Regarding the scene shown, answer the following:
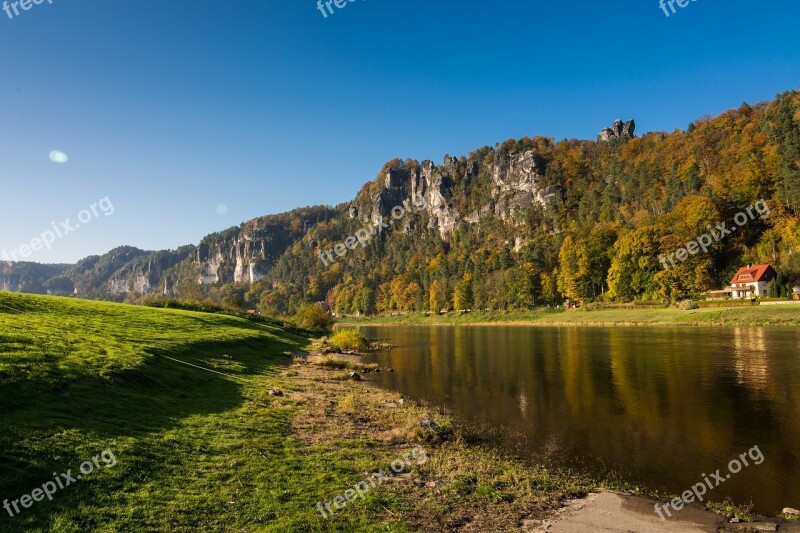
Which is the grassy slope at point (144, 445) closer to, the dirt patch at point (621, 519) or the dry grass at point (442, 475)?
the dry grass at point (442, 475)

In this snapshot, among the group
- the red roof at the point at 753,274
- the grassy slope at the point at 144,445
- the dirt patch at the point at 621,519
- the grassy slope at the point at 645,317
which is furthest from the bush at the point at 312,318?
the red roof at the point at 753,274

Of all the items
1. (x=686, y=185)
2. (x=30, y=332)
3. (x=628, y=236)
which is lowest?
(x=30, y=332)

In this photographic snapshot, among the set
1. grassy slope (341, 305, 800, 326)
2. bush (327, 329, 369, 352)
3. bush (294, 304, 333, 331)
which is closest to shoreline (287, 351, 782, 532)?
bush (327, 329, 369, 352)

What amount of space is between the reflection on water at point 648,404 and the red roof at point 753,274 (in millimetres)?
52690

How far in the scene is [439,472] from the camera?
14438 millimetres

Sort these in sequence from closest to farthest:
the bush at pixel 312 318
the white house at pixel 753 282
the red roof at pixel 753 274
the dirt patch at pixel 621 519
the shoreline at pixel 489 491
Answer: the dirt patch at pixel 621 519
the shoreline at pixel 489 491
the bush at pixel 312 318
the white house at pixel 753 282
the red roof at pixel 753 274

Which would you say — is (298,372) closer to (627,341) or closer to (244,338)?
(244,338)

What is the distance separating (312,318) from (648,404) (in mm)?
73444

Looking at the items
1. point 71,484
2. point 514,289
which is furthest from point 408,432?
point 514,289

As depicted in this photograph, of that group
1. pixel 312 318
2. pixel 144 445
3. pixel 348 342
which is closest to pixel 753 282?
pixel 348 342

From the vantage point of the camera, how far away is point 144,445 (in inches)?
546

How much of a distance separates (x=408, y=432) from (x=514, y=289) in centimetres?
12267

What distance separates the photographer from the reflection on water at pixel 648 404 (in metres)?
15.5

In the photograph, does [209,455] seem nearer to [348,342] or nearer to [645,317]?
[348,342]
